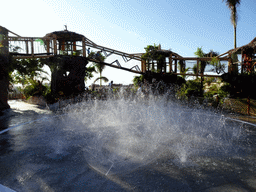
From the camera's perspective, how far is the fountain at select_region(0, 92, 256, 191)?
378cm

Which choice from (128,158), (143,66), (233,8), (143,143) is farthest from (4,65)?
(233,8)

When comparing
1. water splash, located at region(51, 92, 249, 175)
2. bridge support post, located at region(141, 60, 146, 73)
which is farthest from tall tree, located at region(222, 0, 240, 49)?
water splash, located at region(51, 92, 249, 175)

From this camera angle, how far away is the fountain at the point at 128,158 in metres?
3.78

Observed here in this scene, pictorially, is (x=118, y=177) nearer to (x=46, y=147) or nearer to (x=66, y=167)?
(x=66, y=167)

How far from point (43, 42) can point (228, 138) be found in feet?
53.7

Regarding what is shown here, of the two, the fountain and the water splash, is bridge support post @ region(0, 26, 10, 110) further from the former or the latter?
the water splash

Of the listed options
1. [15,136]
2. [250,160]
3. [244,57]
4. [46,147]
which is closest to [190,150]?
[250,160]

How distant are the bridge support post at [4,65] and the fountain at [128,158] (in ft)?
21.8

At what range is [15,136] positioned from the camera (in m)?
7.16

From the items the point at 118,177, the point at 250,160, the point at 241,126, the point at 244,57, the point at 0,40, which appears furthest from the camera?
the point at 244,57

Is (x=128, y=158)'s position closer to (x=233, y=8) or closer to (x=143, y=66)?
(x=143, y=66)

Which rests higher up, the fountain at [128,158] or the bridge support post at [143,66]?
the bridge support post at [143,66]

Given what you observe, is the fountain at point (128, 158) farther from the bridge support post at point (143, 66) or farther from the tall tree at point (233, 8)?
the tall tree at point (233, 8)

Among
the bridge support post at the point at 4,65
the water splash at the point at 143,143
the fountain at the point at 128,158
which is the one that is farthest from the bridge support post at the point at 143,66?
the fountain at the point at 128,158
